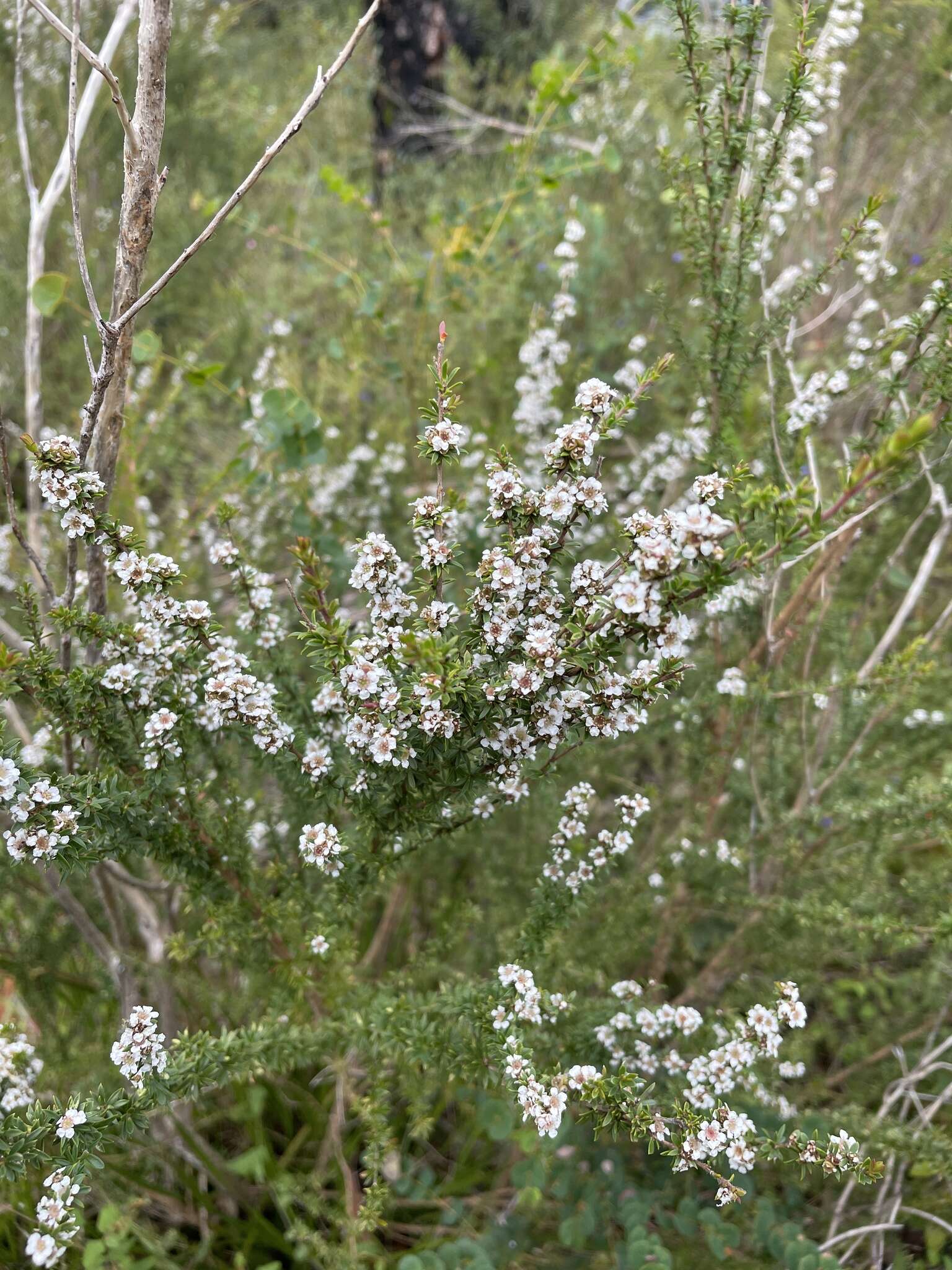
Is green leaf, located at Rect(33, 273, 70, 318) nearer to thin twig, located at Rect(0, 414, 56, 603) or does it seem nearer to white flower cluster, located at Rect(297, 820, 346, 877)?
thin twig, located at Rect(0, 414, 56, 603)

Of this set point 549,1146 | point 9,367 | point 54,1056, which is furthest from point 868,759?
point 9,367

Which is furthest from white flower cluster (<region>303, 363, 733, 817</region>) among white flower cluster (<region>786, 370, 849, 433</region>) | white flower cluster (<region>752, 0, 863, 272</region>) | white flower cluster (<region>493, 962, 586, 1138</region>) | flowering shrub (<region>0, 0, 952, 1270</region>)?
white flower cluster (<region>752, 0, 863, 272</region>)

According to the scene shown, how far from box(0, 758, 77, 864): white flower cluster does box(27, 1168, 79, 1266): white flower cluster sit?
0.43m

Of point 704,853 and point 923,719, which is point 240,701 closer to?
point 704,853

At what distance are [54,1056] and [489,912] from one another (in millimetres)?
1149

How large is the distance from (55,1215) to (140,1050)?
22cm

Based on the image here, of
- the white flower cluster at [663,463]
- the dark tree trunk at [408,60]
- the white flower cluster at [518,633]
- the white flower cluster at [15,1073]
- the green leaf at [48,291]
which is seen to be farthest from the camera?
the dark tree trunk at [408,60]

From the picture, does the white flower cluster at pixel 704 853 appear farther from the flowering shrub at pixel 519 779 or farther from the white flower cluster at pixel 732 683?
the white flower cluster at pixel 732 683

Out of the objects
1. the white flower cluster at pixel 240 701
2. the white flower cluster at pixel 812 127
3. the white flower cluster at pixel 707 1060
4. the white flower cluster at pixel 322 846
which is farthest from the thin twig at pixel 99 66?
the white flower cluster at pixel 707 1060

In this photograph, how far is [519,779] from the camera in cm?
145

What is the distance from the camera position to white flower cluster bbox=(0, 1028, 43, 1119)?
1.47 m

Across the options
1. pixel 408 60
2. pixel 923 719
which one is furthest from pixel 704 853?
pixel 408 60

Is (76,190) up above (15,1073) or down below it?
above

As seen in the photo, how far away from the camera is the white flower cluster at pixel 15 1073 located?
1472mm
